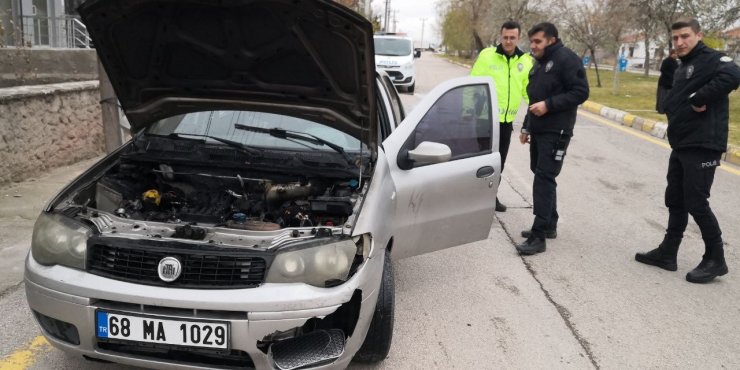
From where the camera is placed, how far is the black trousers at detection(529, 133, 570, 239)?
15.7ft

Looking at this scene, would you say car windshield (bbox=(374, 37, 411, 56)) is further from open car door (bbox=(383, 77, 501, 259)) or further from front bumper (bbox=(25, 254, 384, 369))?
front bumper (bbox=(25, 254, 384, 369))

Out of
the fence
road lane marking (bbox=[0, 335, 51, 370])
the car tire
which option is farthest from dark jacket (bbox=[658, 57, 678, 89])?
the fence

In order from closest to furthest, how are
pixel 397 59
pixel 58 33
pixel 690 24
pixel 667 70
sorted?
1. pixel 690 24
2. pixel 667 70
3. pixel 58 33
4. pixel 397 59

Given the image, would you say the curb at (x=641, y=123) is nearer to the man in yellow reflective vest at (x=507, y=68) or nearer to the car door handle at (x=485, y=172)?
the man in yellow reflective vest at (x=507, y=68)

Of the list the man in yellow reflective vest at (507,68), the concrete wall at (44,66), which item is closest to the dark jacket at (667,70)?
the man in yellow reflective vest at (507,68)

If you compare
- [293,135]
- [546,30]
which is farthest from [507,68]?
[293,135]

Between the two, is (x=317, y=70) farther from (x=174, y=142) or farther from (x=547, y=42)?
(x=547, y=42)

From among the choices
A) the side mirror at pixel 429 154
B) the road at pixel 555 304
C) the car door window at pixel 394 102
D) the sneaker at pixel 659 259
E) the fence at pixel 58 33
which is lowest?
the road at pixel 555 304

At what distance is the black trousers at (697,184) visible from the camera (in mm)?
4281

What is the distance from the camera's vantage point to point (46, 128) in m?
6.66

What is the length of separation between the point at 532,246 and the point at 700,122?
1542mm

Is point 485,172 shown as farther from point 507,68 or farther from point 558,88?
point 507,68

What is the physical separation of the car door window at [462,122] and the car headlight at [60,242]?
2018mm

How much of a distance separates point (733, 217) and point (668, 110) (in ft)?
8.32
